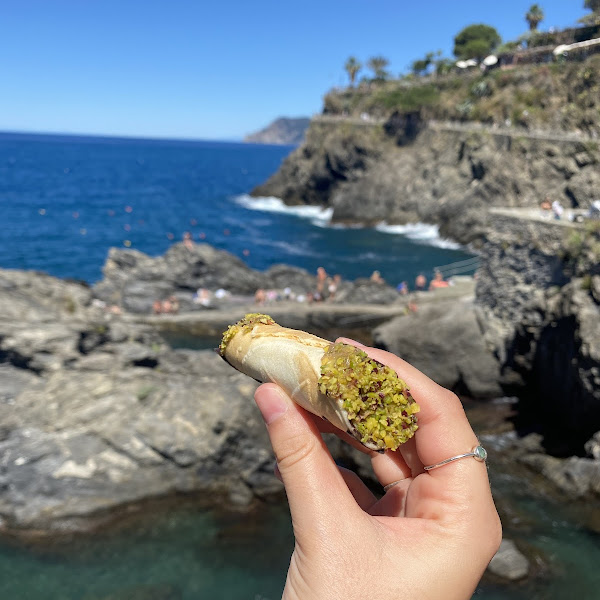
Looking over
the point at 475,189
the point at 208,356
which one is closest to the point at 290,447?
the point at 208,356

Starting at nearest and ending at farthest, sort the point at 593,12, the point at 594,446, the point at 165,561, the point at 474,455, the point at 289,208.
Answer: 1. the point at 474,455
2. the point at 165,561
3. the point at 594,446
4. the point at 593,12
5. the point at 289,208

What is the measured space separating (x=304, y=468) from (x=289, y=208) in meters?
75.3

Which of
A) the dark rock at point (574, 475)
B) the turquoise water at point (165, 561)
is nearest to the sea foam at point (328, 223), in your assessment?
the dark rock at point (574, 475)

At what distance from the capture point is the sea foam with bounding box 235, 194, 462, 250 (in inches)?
2122

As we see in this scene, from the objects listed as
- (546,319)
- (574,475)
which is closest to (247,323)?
(574,475)

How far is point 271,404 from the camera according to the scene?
318 centimetres

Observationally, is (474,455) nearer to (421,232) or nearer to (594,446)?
(594,446)

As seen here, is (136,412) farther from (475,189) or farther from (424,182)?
(424,182)

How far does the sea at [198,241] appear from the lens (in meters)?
10.6

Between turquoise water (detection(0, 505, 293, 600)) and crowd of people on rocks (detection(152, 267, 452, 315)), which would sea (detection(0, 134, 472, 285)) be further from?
turquoise water (detection(0, 505, 293, 600))

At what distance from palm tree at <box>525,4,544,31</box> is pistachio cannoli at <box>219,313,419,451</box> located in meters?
77.9

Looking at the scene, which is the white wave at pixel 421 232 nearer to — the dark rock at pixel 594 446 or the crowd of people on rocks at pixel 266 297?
the crowd of people on rocks at pixel 266 297

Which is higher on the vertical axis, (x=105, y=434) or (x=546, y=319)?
(x=546, y=319)

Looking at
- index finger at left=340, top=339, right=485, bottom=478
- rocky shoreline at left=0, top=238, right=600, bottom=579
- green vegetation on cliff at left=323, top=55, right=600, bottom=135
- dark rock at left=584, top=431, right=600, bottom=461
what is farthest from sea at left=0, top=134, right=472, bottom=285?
index finger at left=340, top=339, right=485, bottom=478
